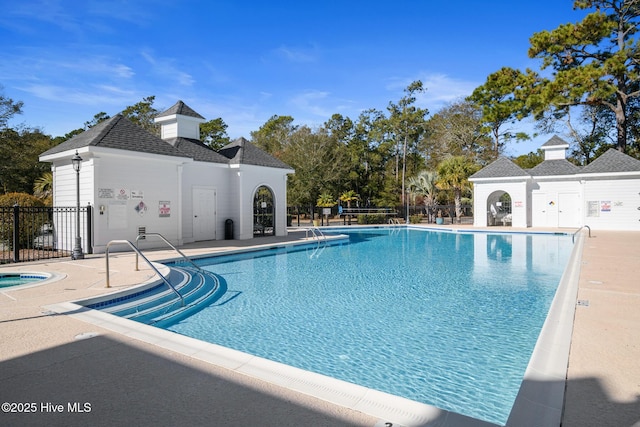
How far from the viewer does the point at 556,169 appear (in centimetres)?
2416

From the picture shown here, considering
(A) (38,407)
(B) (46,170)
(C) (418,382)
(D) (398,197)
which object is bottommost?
(C) (418,382)

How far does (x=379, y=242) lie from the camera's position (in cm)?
1842

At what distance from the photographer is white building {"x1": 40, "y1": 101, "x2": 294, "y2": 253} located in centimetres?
1223

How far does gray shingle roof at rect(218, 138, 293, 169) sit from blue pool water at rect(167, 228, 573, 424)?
563cm

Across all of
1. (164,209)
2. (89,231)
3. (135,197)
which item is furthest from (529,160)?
(89,231)

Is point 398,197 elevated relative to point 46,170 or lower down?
lower down

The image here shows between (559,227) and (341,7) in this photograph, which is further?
(559,227)

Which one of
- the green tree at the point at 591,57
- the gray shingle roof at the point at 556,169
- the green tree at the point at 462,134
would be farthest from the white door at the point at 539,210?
the green tree at the point at 462,134

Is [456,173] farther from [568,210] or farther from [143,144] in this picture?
[143,144]

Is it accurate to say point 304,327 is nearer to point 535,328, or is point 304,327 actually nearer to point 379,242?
point 535,328

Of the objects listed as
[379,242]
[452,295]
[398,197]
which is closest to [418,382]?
[452,295]

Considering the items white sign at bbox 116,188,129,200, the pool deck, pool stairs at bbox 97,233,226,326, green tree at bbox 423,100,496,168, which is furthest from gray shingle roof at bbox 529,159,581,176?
white sign at bbox 116,188,129,200

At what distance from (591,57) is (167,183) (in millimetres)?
29671

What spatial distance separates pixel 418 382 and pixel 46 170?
34727mm
